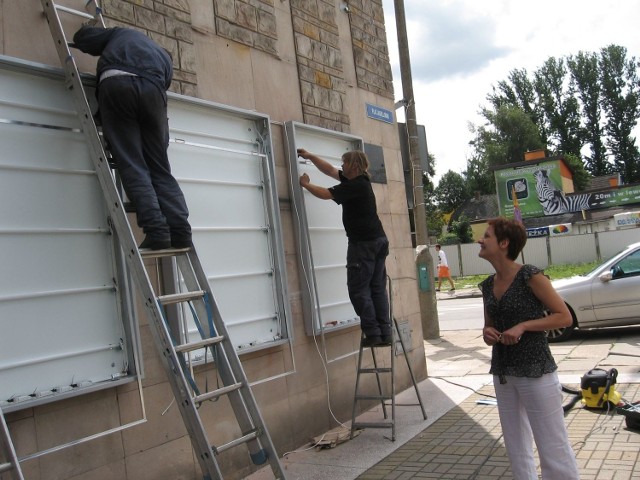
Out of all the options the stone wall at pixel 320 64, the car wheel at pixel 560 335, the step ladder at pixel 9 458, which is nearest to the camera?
the step ladder at pixel 9 458

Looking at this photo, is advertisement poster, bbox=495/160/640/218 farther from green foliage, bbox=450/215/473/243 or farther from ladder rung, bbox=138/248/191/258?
ladder rung, bbox=138/248/191/258

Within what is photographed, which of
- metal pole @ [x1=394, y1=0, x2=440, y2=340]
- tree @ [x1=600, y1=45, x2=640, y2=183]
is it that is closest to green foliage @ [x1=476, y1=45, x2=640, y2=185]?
tree @ [x1=600, y1=45, x2=640, y2=183]

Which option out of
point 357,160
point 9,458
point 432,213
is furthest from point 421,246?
point 432,213

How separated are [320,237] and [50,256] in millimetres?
3171

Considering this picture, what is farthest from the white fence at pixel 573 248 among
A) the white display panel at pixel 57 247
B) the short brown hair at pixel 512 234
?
the short brown hair at pixel 512 234

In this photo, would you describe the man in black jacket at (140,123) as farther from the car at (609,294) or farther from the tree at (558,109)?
the tree at (558,109)

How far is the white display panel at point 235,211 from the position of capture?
16.9 ft

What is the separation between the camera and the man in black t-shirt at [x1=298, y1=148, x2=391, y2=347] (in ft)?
20.1

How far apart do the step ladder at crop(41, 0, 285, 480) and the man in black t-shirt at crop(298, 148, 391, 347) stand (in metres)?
2.19

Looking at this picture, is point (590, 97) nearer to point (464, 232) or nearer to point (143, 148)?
point (464, 232)

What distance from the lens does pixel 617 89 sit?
72812 millimetres

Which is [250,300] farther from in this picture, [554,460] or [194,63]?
[554,460]

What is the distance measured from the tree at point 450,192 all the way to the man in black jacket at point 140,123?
70755mm

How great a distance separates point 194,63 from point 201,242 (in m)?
1.53
